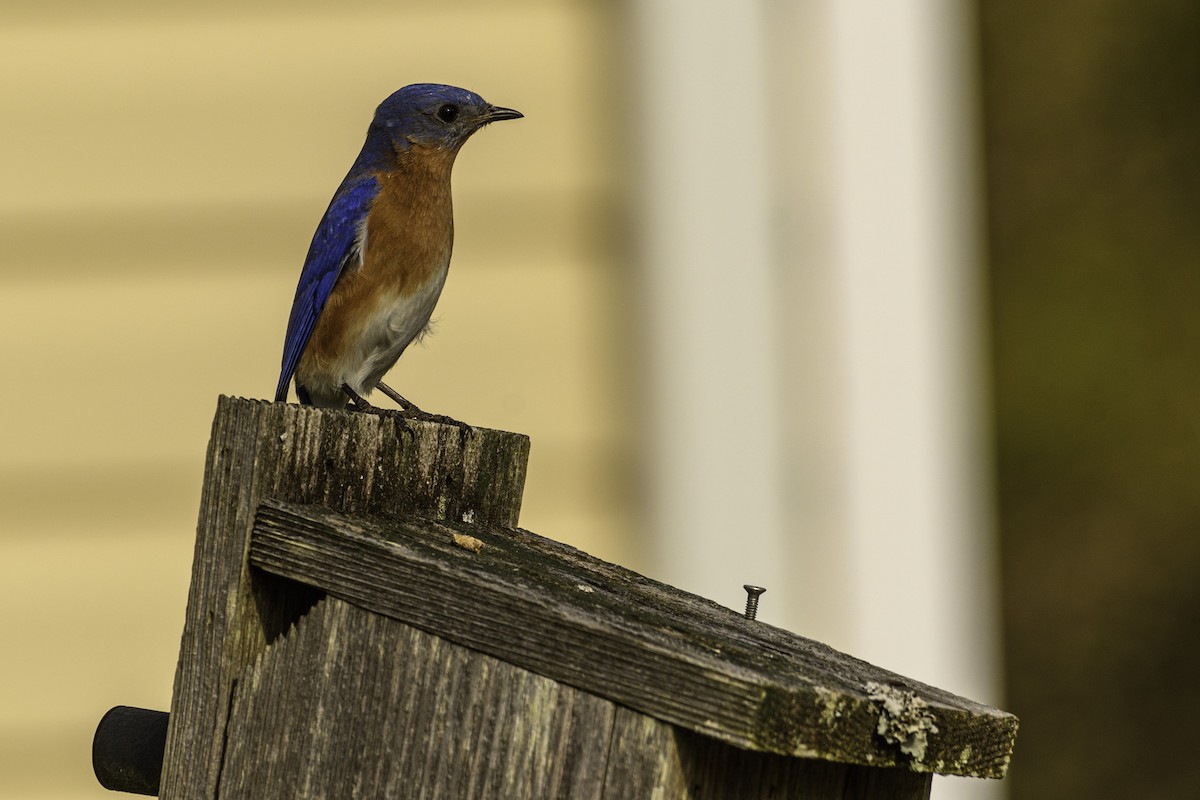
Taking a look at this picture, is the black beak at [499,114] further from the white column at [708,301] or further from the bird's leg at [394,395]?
the bird's leg at [394,395]

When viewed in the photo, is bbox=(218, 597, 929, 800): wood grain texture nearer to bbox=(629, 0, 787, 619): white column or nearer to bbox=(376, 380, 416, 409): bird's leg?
bbox=(376, 380, 416, 409): bird's leg

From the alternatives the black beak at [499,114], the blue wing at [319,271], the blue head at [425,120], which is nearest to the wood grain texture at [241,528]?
the blue wing at [319,271]

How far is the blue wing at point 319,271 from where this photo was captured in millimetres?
4031

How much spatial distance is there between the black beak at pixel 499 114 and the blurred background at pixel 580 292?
171 mm

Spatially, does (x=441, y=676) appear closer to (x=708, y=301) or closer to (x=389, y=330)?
(x=389, y=330)

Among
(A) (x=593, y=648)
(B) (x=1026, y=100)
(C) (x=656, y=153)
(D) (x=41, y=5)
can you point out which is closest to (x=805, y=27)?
(C) (x=656, y=153)

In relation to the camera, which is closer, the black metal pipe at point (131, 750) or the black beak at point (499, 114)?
the black metal pipe at point (131, 750)

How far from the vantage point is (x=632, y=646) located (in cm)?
199

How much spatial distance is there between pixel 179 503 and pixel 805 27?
6.63ft

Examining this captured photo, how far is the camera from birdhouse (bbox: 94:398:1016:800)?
1.98m

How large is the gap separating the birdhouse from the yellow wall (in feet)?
6.23

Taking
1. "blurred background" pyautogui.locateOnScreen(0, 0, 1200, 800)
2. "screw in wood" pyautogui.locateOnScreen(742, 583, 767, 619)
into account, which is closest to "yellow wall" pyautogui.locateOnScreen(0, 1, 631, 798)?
"blurred background" pyautogui.locateOnScreen(0, 0, 1200, 800)

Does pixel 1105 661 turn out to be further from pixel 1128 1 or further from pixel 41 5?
pixel 41 5

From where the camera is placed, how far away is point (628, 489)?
429cm
